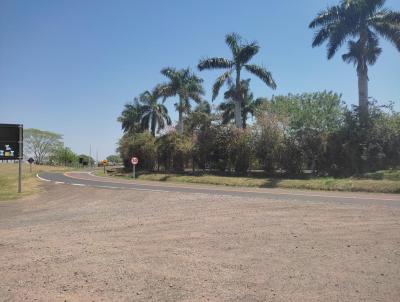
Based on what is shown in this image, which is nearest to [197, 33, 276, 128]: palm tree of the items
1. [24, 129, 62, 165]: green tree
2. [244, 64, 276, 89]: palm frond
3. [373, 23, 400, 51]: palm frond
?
[244, 64, 276, 89]: palm frond

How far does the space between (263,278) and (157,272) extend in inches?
65.4

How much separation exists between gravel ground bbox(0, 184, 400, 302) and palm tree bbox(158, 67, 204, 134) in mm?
34057

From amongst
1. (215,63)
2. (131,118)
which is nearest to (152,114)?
(131,118)

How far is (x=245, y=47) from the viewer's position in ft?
124

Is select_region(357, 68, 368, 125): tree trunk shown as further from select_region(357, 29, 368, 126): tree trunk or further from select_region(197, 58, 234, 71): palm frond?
select_region(197, 58, 234, 71): palm frond

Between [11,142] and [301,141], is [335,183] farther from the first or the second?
[11,142]

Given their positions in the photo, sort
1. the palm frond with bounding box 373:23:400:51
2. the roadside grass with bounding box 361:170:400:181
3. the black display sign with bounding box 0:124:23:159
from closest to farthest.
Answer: the roadside grass with bounding box 361:170:400:181, the black display sign with bounding box 0:124:23:159, the palm frond with bounding box 373:23:400:51

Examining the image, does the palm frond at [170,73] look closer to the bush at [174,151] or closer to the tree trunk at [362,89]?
the bush at [174,151]

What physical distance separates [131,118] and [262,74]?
3633 centimetres

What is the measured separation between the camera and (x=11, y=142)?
88.1 feet

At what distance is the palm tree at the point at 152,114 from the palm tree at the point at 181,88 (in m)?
16.3

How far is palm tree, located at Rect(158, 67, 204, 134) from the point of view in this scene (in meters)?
45.7

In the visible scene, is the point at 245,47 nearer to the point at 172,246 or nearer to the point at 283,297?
the point at 172,246

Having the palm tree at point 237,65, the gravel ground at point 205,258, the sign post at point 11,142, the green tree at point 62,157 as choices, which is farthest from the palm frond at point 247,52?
the green tree at point 62,157
